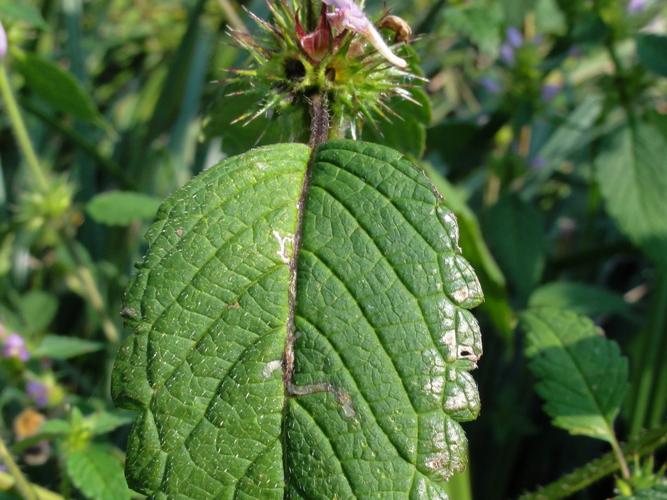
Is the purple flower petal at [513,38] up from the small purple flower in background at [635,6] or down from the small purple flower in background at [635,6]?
down

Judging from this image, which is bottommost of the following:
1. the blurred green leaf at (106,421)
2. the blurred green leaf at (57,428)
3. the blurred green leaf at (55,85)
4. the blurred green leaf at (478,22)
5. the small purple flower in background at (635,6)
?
the blurred green leaf at (57,428)

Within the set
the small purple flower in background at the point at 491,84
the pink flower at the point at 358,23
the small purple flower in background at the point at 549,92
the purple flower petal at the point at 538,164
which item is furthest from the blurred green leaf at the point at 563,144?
the pink flower at the point at 358,23

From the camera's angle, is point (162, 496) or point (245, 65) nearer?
point (162, 496)

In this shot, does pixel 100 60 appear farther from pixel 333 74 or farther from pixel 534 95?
pixel 333 74

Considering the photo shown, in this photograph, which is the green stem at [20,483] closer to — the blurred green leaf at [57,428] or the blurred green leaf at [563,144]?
the blurred green leaf at [57,428]

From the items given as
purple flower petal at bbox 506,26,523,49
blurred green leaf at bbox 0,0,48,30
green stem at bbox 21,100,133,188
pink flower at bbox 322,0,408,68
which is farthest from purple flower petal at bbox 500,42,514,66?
pink flower at bbox 322,0,408,68

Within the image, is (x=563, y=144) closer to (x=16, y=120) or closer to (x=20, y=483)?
(x=16, y=120)

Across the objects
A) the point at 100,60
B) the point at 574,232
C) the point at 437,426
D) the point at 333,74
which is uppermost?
the point at 100,60

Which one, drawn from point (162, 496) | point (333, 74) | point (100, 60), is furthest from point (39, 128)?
point (162, 496)
